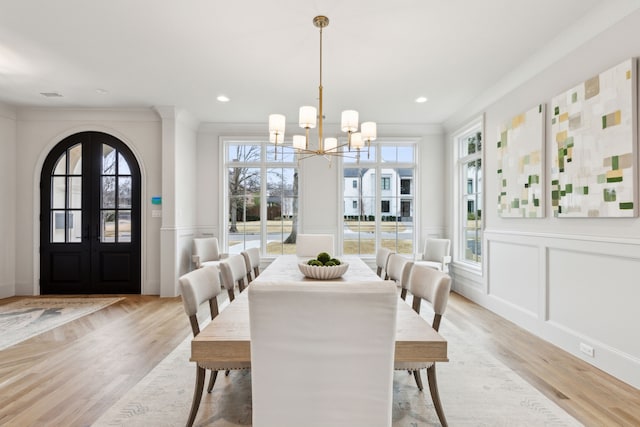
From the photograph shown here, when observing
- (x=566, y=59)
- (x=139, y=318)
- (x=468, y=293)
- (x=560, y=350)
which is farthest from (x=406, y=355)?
(x=468, y=293)

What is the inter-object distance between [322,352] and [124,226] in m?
4.81

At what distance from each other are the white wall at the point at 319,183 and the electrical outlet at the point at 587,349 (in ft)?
10.1

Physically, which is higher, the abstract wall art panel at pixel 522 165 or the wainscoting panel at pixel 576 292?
the abstract wall art panel at pixel 522 165

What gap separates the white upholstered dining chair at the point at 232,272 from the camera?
7.80ft

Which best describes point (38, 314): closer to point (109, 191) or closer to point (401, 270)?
point (109, 191)

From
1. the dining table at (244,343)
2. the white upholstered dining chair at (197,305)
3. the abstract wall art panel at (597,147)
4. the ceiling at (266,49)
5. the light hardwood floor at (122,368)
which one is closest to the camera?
the dining table at (244,343)

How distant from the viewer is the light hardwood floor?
2033 millimetres

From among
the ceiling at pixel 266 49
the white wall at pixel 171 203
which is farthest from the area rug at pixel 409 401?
the ceiling at pixel 266 49

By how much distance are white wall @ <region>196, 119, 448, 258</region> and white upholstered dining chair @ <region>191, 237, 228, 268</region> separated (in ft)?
1.10

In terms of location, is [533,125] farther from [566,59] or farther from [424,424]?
[424,424]

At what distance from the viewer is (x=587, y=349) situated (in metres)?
2.66

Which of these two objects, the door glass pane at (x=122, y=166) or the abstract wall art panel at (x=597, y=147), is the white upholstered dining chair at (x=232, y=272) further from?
the door glass pane at (x=122, y=166)

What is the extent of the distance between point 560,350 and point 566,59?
8.25 feet

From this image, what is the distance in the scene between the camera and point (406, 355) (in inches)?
52.2
